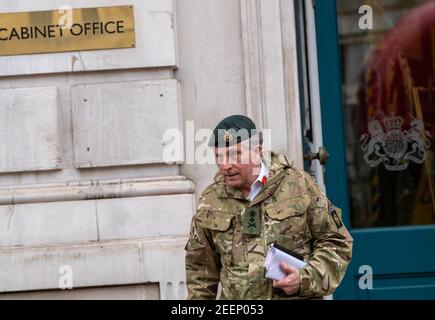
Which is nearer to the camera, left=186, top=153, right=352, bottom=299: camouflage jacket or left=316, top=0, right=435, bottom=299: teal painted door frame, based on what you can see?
left=186, top=153, right=352, bottom=299: camouflage jacket

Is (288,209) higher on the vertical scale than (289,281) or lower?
higher

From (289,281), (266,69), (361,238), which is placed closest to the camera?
(289,281)

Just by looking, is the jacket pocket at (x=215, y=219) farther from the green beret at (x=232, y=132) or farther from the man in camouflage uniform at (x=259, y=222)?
the green beret at (x=232, y=132)

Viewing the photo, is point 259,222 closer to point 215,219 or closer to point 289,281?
point 215,219

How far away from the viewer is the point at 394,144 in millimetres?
7621

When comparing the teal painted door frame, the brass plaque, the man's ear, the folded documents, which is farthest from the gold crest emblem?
the teal painted door frame

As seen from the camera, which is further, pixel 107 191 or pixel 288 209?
pixel 107 191

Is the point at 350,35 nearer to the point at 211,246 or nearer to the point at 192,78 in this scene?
the point at 192,78

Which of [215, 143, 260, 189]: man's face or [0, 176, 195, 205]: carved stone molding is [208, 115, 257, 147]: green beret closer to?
[215, 143, 260, 189]: man's face

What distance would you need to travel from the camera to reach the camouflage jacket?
5.32 metres

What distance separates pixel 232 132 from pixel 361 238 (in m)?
2.38

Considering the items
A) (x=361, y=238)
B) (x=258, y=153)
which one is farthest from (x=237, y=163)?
(x=361, y=238)

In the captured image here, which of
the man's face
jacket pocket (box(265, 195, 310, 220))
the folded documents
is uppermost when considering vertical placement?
the man's face
